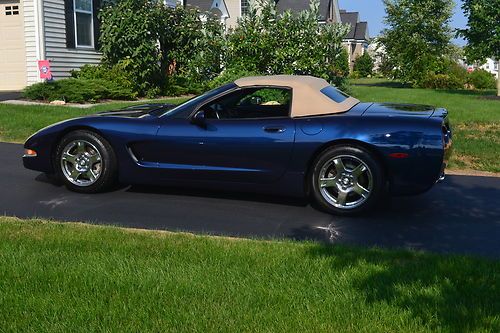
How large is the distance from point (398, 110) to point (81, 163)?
3443 millimetres

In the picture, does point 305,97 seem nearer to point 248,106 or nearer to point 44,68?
point 248,106

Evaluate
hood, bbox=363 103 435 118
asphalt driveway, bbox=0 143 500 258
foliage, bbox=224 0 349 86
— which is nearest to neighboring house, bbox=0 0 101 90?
foliage, bbox=224 0 349 86

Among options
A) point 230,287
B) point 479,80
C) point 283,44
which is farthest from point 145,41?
point 479,80

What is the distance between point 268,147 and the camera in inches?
218

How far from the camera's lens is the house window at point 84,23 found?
17297 mm

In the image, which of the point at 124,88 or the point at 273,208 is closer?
the point at 273,208

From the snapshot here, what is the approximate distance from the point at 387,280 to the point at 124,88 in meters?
12.9

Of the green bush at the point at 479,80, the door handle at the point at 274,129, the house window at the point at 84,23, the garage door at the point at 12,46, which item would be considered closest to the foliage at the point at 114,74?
the house window at the point at 84,23

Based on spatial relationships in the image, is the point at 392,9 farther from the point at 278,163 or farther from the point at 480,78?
the point at 278,163

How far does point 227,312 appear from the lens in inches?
125

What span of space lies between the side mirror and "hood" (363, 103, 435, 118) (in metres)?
1.62

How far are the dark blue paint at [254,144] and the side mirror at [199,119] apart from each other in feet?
0.15

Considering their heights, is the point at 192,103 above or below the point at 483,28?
below

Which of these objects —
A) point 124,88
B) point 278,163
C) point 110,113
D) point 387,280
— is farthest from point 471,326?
point 124,88
